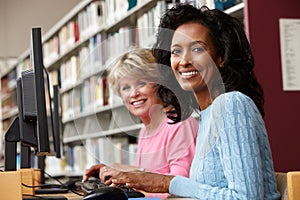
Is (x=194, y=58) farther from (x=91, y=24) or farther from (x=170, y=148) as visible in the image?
(x=91, y=24)

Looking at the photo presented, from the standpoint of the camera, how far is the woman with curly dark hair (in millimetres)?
1548

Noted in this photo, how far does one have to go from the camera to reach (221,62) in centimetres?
178

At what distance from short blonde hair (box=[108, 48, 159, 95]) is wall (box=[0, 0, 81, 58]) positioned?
5.39 m

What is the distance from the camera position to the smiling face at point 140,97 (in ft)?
6.30


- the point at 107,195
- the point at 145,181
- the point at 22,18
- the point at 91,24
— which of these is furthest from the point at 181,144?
the point at 22,18

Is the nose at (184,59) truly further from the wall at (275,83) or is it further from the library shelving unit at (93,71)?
the wall at (275,83)

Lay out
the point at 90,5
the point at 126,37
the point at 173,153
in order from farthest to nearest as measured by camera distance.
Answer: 1. the point at 90,5
2. the point at 173,153
3. the point at 126,37

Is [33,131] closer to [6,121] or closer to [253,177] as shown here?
[253,177]

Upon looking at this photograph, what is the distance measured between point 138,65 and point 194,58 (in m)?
0.28

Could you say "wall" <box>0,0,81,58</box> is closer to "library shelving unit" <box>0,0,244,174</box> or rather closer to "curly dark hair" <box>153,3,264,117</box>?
"library shelving unit" <box>0,0,244,174</box>

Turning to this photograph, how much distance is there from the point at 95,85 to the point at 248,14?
1.07m

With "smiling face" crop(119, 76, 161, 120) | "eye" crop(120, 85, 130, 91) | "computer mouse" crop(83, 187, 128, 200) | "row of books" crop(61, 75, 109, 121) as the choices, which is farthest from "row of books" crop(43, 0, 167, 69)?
"computer mouse" crop(83, 187, 128, 200)

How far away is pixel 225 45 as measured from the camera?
1791 millimetres

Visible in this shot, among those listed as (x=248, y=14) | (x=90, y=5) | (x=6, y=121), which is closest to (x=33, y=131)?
(x=248, y=14)
